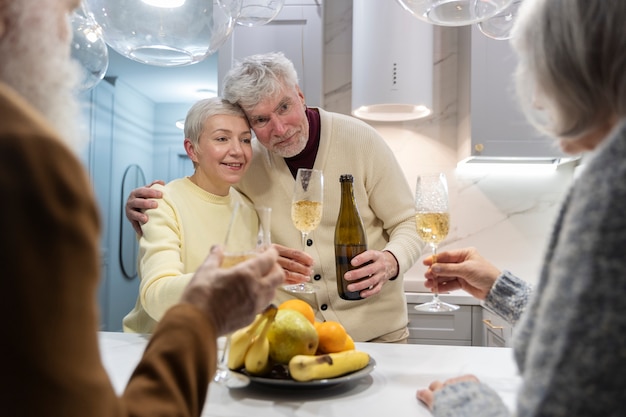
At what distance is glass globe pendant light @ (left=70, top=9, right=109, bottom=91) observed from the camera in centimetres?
171

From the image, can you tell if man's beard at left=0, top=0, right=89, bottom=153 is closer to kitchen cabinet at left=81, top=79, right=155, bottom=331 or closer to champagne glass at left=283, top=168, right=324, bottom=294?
champagne glass at left=283, top=168, right=324, bottom=294

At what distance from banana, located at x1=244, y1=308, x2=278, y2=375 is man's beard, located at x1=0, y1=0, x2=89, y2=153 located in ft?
1.83

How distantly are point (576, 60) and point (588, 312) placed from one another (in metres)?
0.32

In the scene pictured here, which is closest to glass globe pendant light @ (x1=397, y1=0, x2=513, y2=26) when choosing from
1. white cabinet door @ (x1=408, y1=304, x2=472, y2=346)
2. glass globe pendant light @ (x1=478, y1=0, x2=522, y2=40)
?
glass globe pendant light @ (x1=478, y1=0, x2=522, y2=40)

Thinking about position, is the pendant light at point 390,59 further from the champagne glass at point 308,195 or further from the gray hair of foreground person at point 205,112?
the champagne glass at point 308,195

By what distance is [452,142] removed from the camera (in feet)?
11.9

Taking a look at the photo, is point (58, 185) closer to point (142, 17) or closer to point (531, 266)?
point (142, 17)

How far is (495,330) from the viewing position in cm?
284

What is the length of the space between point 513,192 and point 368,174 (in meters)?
1.81

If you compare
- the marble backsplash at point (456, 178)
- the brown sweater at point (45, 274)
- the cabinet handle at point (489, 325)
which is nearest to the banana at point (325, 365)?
the brown sweater at point (45, 274)

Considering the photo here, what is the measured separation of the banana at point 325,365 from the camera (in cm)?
106

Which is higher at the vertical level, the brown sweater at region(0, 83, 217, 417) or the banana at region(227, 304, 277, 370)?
the brown sweater at region(0, 83, 217, 417)

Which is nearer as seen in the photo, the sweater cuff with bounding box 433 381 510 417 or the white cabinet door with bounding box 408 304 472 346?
the sweater cuff with bounding box 433 381 510 417

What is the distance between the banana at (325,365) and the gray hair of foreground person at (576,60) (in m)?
0.61
